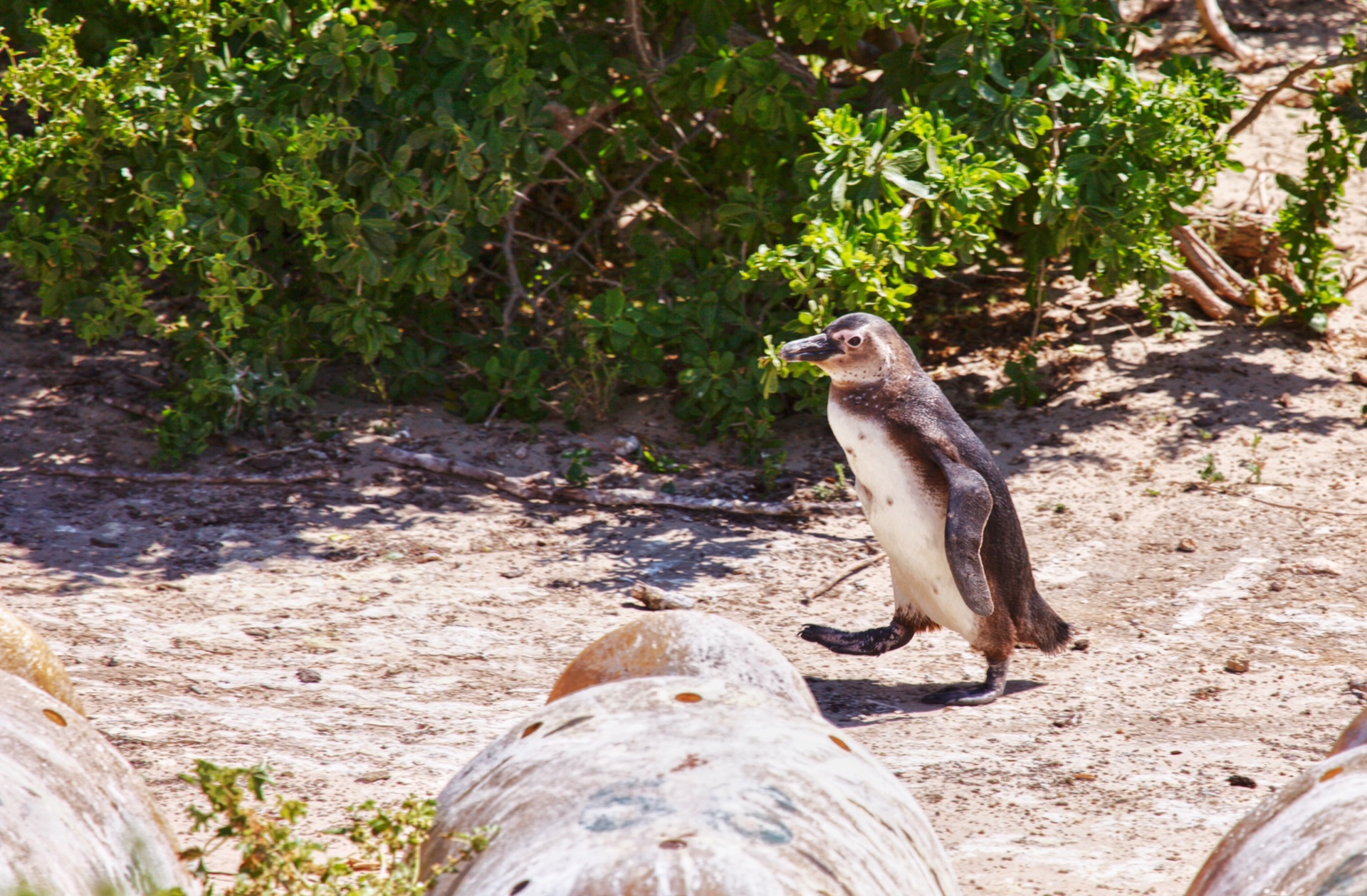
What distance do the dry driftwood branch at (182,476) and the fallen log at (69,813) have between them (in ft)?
12.3

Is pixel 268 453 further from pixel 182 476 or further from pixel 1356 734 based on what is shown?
pixel 1356 734

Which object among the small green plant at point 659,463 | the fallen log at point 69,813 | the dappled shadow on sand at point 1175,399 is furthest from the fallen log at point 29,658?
the dappled shadow on sand at point 1175,399

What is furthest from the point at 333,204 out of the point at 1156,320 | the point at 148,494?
the point at 1156,320

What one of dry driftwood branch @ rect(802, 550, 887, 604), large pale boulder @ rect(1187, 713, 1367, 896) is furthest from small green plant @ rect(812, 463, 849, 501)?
large pale boulder @ rect(1187, 713, 1367, 896)

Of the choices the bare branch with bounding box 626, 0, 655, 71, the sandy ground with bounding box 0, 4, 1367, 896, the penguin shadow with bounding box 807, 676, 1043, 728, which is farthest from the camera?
the bare branch with bounding box 626, 0, 655, 71

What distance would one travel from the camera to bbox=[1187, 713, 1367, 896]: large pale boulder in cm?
162

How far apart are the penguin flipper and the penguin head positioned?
0.47m

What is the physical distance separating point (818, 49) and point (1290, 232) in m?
2.71

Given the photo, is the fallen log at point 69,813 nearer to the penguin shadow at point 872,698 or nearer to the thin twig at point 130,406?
the penguin shadow at point 872,698

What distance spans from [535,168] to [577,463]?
1.37m

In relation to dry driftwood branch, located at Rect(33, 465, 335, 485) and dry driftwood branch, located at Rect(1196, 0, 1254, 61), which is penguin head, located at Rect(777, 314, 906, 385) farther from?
dry driftwood branch, located at Rect(1196, 0, 1254, 61)

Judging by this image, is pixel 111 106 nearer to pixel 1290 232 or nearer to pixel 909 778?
pixel 909 778

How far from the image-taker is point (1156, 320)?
655cm

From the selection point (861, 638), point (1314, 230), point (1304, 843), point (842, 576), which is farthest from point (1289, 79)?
point (1304, 843)
